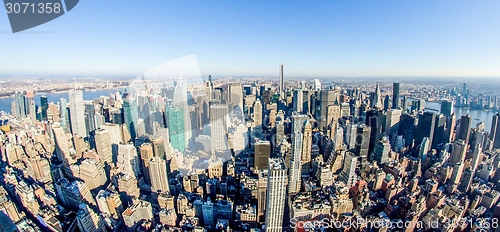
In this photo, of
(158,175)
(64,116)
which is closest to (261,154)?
(158,175)

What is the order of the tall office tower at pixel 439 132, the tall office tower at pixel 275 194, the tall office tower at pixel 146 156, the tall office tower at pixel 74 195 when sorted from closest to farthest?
1. the tall office tower at pixel 275 194
2. the tall office tower at pixel 74 195
3. the tall office tower at pixel 146 156
4. the tall office tower at pixel 439 132

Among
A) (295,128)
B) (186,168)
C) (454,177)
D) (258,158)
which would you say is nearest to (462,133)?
(454,177)

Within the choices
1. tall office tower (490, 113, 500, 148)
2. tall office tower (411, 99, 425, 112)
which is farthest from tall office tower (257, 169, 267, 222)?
tall office tower (411, 99, 425, 112)

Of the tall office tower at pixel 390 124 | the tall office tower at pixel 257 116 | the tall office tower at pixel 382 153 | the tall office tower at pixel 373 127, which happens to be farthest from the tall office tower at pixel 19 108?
the tall office tower at pixel 390 124

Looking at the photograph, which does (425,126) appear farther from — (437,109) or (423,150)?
(437,109)

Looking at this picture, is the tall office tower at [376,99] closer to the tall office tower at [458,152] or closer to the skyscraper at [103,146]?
the tall office tower at [458,152]

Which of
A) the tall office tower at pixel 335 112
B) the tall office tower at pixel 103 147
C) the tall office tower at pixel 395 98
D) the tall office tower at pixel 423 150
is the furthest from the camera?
the tall office tower at pixel 395 98
